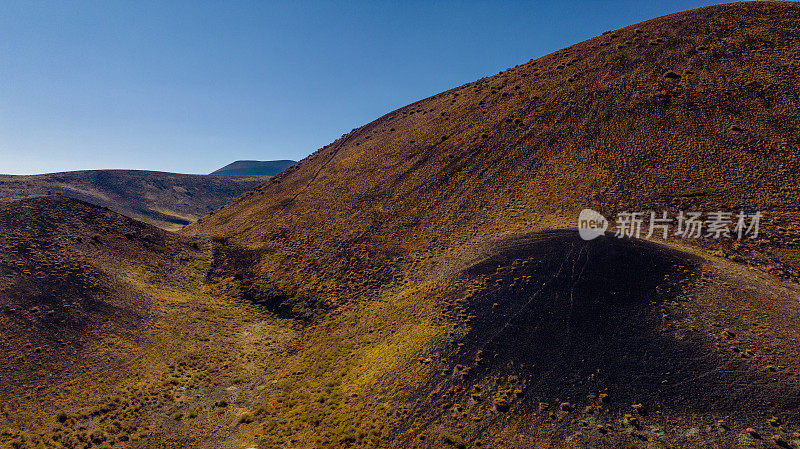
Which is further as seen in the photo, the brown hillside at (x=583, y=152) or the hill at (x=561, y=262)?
the brown hillside at (x=583, y=152)

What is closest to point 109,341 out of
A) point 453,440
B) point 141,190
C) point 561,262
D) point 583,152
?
point 453,440

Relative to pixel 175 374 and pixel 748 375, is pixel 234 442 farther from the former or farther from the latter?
pixel 748 375

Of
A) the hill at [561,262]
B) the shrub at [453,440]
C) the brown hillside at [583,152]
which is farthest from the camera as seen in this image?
the brown hillside at [583,152]

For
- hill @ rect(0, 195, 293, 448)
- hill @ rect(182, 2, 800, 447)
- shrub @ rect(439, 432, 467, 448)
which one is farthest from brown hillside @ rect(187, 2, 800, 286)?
shrub @ rect(439, 432, 467, 448)

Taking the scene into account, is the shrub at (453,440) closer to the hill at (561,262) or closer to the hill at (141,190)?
the hill at (561,262)

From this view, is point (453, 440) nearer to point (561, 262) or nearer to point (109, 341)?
point (561, 262)

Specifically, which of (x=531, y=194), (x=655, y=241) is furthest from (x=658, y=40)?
(x=655, y=241)

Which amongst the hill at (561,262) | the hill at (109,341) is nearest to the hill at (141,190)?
the hill at (561,262)
